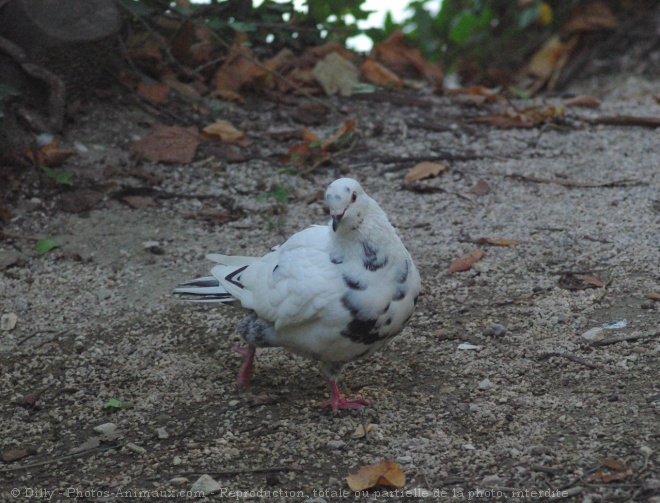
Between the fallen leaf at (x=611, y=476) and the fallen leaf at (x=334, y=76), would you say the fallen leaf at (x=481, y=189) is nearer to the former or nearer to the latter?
the fallen leaf at (x=334, y=76)

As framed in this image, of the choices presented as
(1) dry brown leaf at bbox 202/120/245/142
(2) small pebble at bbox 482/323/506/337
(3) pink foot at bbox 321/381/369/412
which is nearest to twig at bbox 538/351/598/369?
(2) small pebble at bbox 482/323/506/337

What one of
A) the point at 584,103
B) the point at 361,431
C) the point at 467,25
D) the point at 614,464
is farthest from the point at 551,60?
the point at 614,464

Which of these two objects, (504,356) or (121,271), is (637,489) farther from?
(121,271)

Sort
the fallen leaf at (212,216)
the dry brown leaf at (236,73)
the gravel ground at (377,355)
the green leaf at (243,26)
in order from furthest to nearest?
1. the dry brown leaf at (236,73)
2. the green leaf at (243,26)
3. the fallen leaf at (212,216)
4. the gravel ground at (377,355)

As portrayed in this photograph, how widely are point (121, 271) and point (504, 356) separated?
203cm

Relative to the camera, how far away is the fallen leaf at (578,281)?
13.2ft

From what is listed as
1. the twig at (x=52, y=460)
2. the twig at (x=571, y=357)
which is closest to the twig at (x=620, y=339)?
the twig at (x=571, y=357)

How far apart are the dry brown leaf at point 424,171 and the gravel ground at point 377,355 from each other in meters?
0.08

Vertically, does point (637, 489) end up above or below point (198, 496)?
above

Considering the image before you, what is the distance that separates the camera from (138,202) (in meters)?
5.16

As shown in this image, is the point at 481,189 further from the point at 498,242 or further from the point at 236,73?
the point at 236,73

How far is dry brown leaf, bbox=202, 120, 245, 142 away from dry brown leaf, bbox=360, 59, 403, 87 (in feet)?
4.59

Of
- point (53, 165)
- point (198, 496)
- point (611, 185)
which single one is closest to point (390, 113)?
point (611, 185)

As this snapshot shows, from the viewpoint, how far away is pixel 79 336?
407cm
